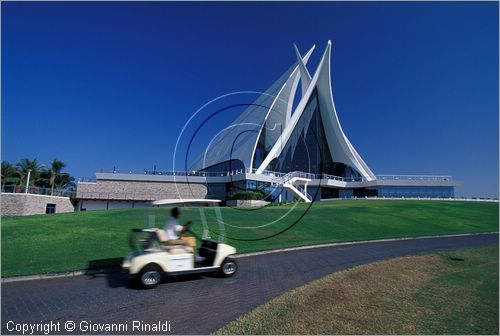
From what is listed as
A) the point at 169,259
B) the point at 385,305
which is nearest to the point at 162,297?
the point at 169,259

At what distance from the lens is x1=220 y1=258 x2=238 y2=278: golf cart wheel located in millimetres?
8712

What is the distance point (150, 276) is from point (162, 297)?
0.80m

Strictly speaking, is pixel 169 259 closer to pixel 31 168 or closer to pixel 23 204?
pixel 23 204

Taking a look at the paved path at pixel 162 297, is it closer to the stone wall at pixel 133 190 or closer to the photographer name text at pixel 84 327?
the photographer name text at pixel 84 327

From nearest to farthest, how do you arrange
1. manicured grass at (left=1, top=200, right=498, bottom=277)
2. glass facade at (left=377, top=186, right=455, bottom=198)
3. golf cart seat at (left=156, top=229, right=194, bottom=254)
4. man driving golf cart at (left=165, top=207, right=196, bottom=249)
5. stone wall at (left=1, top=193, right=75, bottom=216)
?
golf cart seat at (left=156, top=229, right=194, bottom=254) → man driving golf cart at (left=165, top=207, right=196, bottom=249) → manicured grass at (left=1, top=200, right=498, bottom=277) → stone wall at (left=1, top=193, right=75, bottom=216) → glass facade at (left=377, top=186, right=455, bottom=198)

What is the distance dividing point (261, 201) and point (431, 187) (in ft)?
103

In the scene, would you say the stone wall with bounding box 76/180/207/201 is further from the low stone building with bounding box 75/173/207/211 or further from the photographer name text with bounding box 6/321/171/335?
the photographer name text with bounding box 6/321/171/335

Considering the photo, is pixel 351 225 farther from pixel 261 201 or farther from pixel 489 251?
pixel 261 201

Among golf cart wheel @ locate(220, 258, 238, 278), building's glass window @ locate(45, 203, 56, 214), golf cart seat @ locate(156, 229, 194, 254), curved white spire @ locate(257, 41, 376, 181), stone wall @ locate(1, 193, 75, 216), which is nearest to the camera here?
golf cart seat @ locate(156, 229, 194, 254)

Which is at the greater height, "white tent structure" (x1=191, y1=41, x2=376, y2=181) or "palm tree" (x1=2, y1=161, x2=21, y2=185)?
"white tent structure" (x1=191, y1=41, x2=376, y2=181)

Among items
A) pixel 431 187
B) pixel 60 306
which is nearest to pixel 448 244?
pixel 60 306

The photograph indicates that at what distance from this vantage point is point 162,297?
22.6ft

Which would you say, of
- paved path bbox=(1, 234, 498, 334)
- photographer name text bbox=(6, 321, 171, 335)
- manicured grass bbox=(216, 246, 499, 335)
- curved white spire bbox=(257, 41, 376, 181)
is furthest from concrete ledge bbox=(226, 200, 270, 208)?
photographer name text bbox=(6, 321, 171, 335)

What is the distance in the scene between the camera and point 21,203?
28391 mm
